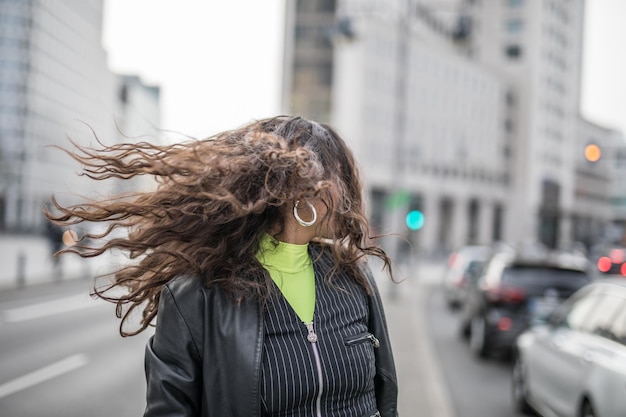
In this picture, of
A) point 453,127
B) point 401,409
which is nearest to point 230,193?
point 401,409

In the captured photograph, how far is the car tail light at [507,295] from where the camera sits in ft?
34.8

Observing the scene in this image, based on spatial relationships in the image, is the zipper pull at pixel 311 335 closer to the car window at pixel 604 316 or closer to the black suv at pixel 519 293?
the car window at pixel 604 316

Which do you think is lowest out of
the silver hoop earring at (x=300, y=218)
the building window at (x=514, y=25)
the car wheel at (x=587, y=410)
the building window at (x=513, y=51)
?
the car wheel at (x=587, y=410)

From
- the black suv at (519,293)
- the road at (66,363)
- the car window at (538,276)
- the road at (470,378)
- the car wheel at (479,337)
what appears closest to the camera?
the road at (66,363)

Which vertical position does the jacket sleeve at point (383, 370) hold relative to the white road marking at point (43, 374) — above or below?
above

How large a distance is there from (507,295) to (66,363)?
611cm

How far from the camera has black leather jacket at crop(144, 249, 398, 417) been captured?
2.10 meters

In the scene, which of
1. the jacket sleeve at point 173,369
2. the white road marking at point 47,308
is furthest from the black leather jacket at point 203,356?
the white road marking at point 47,308

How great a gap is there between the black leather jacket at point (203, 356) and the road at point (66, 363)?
5.00 m

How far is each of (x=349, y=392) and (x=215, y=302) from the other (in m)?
0.51

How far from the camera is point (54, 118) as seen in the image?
97125mm

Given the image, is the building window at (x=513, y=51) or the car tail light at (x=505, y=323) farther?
the building window at (x=513, y=51)

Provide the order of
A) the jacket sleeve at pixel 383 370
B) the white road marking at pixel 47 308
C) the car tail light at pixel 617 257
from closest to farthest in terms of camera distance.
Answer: the jacket sleeve at pixel 383 370 < the white road marking at pixel 47 308 < the car tail light at pixel 617 257

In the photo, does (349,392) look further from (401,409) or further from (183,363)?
(401,409)
